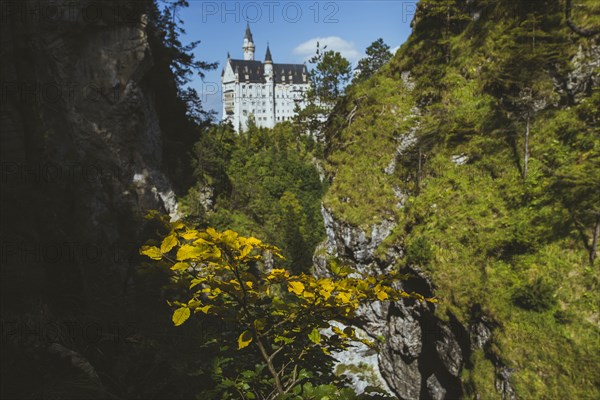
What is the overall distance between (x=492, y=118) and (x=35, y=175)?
19.5 metres

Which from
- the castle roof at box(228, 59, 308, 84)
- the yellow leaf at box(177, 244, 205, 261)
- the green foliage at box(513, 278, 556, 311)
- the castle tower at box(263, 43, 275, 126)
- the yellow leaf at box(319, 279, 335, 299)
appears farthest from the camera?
the castle tower at box(263, 43, 275, 126)

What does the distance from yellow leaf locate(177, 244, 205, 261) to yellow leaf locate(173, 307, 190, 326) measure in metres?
0.42

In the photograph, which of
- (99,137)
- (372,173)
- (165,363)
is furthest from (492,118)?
(99,137)

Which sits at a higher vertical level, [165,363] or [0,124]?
[0,124]

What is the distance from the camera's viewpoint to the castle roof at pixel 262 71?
78.8 m

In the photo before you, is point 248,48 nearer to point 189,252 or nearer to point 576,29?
point 576,29

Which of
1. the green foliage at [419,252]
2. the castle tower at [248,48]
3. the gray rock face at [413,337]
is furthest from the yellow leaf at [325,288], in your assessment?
the castle tower at [248,48]

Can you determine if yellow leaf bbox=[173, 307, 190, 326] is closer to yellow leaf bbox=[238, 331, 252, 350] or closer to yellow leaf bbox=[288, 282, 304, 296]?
yellow leaf bbox=[238, 331, 252, 350]

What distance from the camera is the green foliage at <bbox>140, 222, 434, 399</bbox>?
6.12ft

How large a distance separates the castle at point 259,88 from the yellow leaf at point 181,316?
78.0m

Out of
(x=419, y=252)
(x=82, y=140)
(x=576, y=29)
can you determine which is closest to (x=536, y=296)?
(x=419, y=252)

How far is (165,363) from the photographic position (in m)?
3.62

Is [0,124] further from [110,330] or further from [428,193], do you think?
[428,193]

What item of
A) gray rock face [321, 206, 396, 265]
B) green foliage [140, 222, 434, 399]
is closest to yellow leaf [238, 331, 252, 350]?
green foliage [140, 222, 434, 399]
